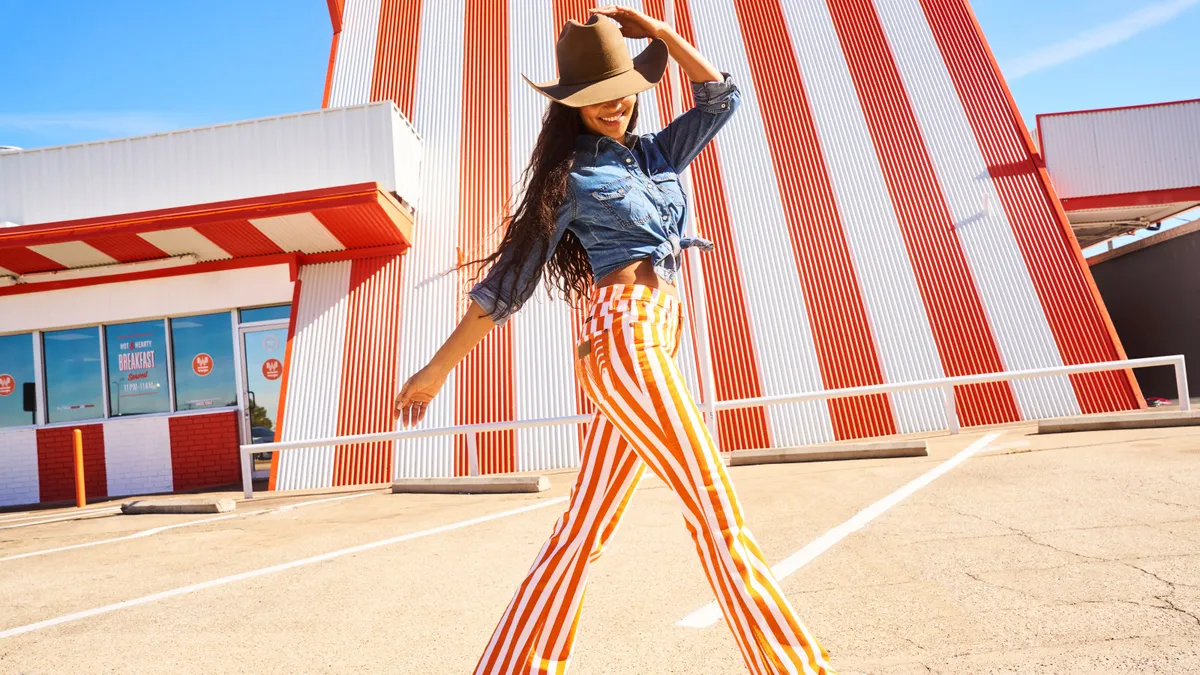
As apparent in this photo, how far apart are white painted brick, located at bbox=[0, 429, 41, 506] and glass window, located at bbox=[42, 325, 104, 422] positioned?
1.72ft

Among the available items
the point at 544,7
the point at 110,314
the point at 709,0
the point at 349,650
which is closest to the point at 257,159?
the point at 110,314

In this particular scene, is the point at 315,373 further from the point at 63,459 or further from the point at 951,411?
the point at 951,411

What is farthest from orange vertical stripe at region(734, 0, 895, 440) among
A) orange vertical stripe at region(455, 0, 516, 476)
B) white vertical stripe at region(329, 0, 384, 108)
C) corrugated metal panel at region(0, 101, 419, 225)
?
white vertical stripe at region(329, 0, 384, 108)

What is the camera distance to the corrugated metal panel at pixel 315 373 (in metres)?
11.4

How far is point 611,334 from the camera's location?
2.04 meters

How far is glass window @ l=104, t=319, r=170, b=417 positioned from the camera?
535 inches

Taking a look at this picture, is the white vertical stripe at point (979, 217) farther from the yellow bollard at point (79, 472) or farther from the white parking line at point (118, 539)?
the yellow bollard at point (79, 472)

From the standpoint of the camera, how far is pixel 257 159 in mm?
12195

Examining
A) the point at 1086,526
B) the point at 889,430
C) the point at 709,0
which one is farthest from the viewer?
the point at 709,0

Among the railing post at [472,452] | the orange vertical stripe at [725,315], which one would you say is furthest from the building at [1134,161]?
the railing post at [472,452]

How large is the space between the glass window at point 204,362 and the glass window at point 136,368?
0.26m

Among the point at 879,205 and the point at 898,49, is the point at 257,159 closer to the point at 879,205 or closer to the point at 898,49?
the point at 879,205

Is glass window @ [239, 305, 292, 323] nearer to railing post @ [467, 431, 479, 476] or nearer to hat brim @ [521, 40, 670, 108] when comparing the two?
railing post @ [467, 431, 479, 476]

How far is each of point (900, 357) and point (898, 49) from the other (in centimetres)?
585
